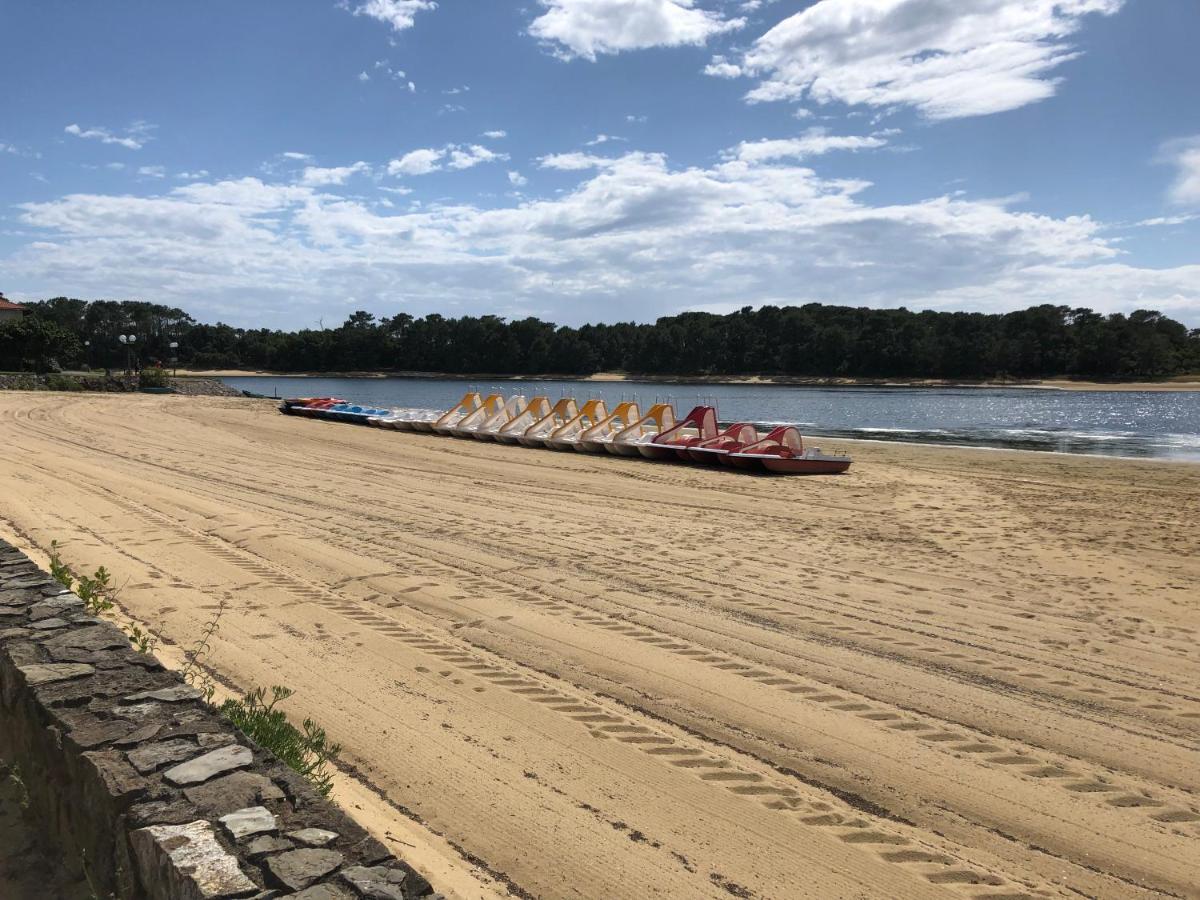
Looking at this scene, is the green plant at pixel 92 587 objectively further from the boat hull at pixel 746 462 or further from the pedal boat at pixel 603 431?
the pedal boat at pixel 603 431

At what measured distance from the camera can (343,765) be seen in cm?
353

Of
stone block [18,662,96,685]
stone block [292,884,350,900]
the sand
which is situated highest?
stone block [18,662,96,685]

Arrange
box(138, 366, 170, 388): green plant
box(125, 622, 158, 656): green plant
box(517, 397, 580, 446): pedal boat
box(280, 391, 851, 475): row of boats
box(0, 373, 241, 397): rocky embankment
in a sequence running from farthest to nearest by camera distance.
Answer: box(138, 366, 170, 388): green plant < box(0, 373, 241, 397): rocky embankment < box(517, 397, 580, 446): pedal boat < box(280, 391, 851, 475): row of boats < box(125, 622, 158, 656): green plant

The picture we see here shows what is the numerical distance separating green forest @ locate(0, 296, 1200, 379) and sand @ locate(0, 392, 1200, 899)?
7857cm

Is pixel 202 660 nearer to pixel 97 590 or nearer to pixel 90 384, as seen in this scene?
pixel 97 590

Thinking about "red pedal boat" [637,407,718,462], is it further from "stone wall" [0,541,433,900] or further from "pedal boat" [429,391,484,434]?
"stone wall" [0,541,433,900]

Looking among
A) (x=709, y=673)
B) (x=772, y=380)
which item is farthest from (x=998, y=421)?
(x=772, y=380)

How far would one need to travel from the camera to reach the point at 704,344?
96.9 m

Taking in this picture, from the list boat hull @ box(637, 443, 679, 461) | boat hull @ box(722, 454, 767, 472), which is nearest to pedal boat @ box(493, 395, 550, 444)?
boat hull @ box(637, 443, 679, 461)

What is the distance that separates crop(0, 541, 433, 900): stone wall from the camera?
2.07 m

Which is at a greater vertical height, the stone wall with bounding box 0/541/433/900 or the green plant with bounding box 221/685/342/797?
the stone wall with bounding box 0/541/433/900

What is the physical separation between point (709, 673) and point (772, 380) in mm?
89588

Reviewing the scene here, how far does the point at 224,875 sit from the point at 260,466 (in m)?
13.0

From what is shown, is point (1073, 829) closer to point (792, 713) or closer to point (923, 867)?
point (923, 867)
